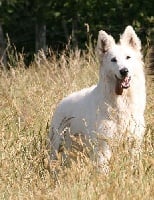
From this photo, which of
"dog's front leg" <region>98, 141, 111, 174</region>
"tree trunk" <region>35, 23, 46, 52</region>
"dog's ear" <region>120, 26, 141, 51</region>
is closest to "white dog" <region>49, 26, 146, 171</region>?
"dog's ear" <region>120, 26, 141, 51</region>

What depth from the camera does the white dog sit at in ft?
22.0

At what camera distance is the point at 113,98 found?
6.98 m

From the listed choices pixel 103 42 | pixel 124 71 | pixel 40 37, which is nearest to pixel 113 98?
pixel 124 71

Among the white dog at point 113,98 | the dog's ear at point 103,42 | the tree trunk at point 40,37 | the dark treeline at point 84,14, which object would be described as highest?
the dog's ear at point 103,42

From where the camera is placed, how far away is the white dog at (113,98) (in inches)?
264

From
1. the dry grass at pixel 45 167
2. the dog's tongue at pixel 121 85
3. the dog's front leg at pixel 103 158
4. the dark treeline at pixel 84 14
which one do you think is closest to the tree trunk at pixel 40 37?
the dark treeline at pixel 84 14

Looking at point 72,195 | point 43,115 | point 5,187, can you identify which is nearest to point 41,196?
point 72,195

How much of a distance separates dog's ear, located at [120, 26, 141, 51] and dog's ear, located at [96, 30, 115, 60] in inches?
5.4

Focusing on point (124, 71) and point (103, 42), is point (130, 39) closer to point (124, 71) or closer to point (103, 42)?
point (103, 42)

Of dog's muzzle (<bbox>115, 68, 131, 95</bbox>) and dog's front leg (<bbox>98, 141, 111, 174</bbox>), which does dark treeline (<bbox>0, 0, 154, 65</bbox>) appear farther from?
dog's front leg (<bbox>98, 141, 111, 174</bbox>)

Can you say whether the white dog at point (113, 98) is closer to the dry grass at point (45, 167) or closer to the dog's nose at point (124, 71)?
the dog's nose at point (124, 71)

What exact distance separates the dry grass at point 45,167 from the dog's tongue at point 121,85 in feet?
1.42

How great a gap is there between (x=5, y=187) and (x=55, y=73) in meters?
5.79

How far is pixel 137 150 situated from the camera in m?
5.71
